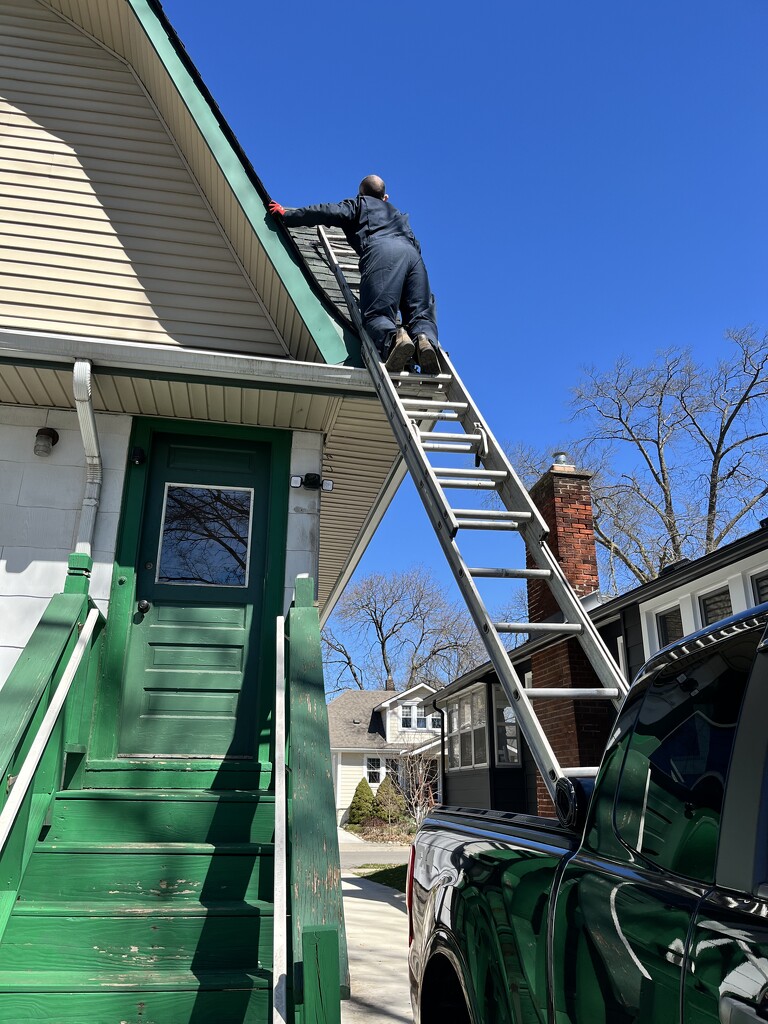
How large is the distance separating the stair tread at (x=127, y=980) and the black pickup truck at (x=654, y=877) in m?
1.21

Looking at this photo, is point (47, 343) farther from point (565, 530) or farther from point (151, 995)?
point (565, 530)

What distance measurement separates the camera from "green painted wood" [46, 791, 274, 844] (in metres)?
4.07

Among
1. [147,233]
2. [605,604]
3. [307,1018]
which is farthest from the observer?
[605,604]

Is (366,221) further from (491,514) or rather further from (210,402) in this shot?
(491,514)

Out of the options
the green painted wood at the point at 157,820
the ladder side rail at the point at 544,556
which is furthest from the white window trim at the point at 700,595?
the green painted wood at the point at 157,820

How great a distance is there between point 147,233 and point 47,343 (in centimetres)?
130

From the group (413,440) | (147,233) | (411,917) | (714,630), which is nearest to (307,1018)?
(411,917)

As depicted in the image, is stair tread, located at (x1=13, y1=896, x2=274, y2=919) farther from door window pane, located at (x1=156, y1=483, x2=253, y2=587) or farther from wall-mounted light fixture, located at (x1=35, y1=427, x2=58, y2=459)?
wall-mounted light fixture, located at (x1=35, y1=427, x2=58, y2=459)

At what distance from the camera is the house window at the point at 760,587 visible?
7.66 meters

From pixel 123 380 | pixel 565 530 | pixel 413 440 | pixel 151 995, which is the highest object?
pixel 565 530

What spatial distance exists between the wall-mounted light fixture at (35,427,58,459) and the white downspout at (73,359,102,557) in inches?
10.5

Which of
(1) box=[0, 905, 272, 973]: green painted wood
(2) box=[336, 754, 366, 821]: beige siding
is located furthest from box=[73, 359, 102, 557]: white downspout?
(2) box=[336, 754, 366, 821]: beige siding

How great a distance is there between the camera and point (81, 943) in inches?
129

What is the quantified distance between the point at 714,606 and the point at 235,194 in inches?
251
